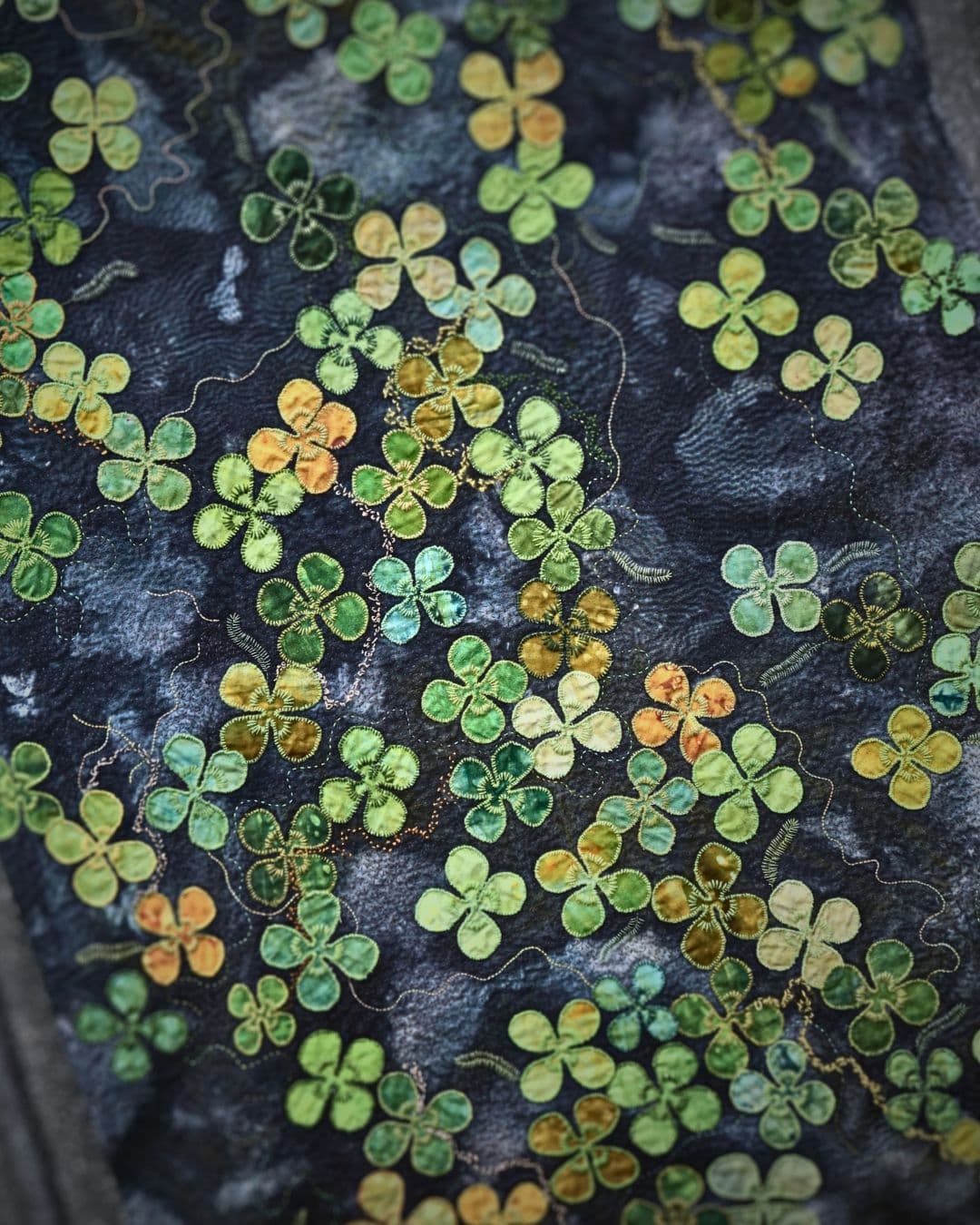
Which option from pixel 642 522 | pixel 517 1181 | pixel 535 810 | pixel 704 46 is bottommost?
pixel 517 1181

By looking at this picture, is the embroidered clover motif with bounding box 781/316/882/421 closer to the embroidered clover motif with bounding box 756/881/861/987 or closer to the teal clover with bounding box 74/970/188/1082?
the embroidered clover motif with bounding box 756/881/861/987

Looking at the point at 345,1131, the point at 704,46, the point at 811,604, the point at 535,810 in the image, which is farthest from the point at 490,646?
the point at 704,46

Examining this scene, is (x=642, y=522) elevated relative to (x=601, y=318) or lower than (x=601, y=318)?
lower

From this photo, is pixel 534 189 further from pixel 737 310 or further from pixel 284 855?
pixel 284 855

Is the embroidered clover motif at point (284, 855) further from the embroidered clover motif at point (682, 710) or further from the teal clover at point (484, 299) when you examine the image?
the teal clover at point (484, 299)

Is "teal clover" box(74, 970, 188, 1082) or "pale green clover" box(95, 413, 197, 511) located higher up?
"pale green clover" box(95, 413, 197, 511)

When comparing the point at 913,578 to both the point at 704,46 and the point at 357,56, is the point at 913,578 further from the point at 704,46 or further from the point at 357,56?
the point at 357,56

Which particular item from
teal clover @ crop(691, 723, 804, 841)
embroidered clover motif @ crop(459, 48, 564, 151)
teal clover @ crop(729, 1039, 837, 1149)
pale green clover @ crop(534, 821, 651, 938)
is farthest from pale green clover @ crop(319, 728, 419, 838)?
embroidered clover motif @ crop(459, 48, 564, 151)
